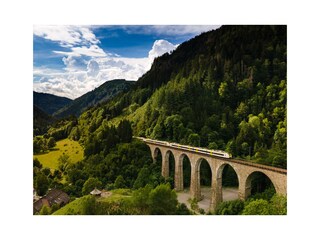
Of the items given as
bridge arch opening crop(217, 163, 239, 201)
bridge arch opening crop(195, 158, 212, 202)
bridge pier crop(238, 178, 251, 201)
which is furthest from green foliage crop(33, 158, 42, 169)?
bridge pier crop(238, 178, 251, 201)

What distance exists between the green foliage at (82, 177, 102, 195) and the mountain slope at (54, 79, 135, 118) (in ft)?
9.24

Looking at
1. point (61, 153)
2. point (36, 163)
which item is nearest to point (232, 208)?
point (61, 153)

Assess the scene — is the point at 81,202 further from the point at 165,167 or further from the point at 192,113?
the point at 192,113

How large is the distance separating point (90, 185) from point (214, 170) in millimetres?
4482

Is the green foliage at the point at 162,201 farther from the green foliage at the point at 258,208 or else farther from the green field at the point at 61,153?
the green field at the point at 61,153

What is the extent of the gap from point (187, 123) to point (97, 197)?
488cm

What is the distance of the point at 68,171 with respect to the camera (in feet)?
41.2

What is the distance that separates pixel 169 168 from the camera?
13.8 metres

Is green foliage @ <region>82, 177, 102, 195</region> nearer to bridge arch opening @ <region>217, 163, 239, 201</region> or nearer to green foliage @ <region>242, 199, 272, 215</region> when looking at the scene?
bridge arch opening @ <region>217, 163, 239, 201</region>

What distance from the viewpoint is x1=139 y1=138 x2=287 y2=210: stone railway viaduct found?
1056 centimetres

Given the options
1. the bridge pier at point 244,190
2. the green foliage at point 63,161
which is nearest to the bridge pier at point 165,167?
the bridge pier at point 244,190

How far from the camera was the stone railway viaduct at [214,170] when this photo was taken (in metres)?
10.6

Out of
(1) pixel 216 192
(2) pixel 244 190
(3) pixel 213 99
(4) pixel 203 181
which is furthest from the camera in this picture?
(3) pixel 213 99
